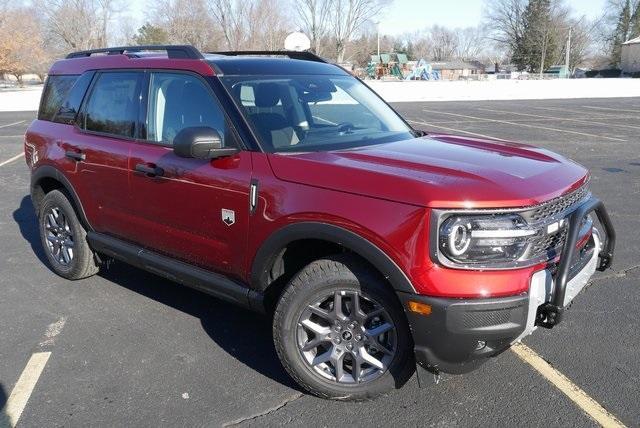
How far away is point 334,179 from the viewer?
2.90 m

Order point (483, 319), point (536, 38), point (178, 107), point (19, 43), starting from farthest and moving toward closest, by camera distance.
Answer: point (536, 38), point (19, 43), point (178, 107), point (483, 319)

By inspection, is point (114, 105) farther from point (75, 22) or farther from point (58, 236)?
point (75, 22)

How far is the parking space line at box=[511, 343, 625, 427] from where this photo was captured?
9.73ft

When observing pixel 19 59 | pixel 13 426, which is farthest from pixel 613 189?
pixel 19 59

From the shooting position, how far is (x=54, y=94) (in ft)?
16.6

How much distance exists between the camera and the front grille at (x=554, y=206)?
8.88ft

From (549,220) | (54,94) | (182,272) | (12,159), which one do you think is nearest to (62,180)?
(54,94)

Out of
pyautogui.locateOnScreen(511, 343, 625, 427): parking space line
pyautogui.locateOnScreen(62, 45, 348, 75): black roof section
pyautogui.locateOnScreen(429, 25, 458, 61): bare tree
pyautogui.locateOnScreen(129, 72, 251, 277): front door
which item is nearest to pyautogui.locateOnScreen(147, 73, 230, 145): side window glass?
pyautogui.locateOnScreen(129, 72, 251, 277): front door

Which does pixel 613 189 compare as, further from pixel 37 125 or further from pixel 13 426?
pixel 13 426

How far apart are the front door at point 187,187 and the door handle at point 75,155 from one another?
714 millimetres

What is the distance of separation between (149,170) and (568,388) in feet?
9.32

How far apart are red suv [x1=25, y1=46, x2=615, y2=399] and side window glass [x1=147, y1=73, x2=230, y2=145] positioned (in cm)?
1

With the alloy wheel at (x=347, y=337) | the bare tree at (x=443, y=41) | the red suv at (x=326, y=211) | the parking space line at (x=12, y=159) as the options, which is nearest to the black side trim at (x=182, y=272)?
the red suv at (x=326, y=211)

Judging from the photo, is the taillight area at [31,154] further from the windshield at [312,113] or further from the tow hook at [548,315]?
the tow hook at [548,315]
